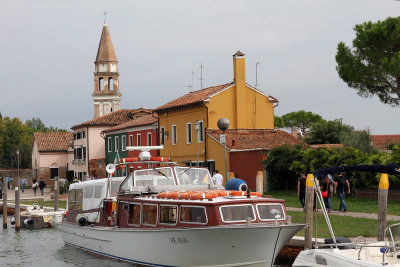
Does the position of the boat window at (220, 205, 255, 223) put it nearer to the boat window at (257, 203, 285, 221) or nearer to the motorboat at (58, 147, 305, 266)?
the motorboat at (58, 147, 305, 266)

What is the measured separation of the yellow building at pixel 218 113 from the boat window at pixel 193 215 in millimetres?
23870

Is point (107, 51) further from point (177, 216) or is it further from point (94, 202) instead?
point (177, 216)

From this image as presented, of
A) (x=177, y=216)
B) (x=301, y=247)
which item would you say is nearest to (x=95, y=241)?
(x=177, y=216)

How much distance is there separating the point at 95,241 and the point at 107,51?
228 ft

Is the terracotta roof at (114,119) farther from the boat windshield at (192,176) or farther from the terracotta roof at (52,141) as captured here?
the boat windshield at (192,176)

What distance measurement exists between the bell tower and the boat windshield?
70313mm

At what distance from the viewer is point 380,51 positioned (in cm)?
3953

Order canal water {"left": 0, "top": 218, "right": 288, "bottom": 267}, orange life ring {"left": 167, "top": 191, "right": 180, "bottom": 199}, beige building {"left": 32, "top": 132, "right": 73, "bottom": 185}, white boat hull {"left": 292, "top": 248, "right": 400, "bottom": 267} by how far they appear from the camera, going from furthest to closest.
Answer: beige building {"left": 32, "top": 132, "right": 73, "bottom": 185} → canal water {"left": 0, "top": 218, "right": 288, "bottom": 267} → orange life ring {"left": 167, "top": 191, "right": 180, "bottom": 199} → white boat hull {"left": 292, "top": 248, "right": 400, "bottom": 267}

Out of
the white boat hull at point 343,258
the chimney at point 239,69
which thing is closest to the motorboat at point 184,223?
the white boat hull at point 343,258

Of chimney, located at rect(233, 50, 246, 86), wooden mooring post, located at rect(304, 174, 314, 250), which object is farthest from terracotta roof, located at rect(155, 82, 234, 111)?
wooden mooring post, located at rect(304, 174, 314, 250)

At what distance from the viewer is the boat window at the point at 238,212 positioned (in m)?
16.8

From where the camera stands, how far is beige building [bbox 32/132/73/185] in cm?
7800

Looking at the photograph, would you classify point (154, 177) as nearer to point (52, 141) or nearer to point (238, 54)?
point (238, 54)

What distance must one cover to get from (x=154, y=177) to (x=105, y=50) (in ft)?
232
